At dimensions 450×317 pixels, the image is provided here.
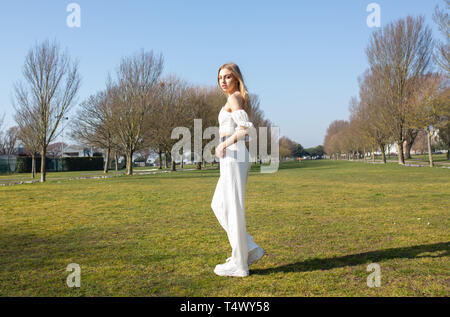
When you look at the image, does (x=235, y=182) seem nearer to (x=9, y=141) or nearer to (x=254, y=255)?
(x=254, y=255)

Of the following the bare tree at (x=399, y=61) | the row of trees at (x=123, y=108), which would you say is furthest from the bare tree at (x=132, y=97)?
the bare tree at (x=399, y=61)

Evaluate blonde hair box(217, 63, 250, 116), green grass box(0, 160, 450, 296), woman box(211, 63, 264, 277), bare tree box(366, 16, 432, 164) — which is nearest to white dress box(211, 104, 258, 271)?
woman box(211, 63, 264, 277)

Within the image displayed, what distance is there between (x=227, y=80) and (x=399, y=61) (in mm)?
42296

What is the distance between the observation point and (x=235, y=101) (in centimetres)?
421

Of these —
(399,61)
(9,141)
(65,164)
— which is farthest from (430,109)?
(9,141)

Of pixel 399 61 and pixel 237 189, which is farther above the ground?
pixel 399 61

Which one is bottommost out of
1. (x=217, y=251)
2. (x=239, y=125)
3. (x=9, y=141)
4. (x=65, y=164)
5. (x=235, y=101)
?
(x=217, y=251)

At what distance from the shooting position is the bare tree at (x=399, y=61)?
39.2 metres

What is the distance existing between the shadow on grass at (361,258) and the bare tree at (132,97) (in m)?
32.7

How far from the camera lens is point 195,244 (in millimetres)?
5727

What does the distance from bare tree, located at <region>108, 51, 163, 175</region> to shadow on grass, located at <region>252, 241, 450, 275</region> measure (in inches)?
1287

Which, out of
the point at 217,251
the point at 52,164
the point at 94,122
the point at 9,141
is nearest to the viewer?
the point at 217,251
